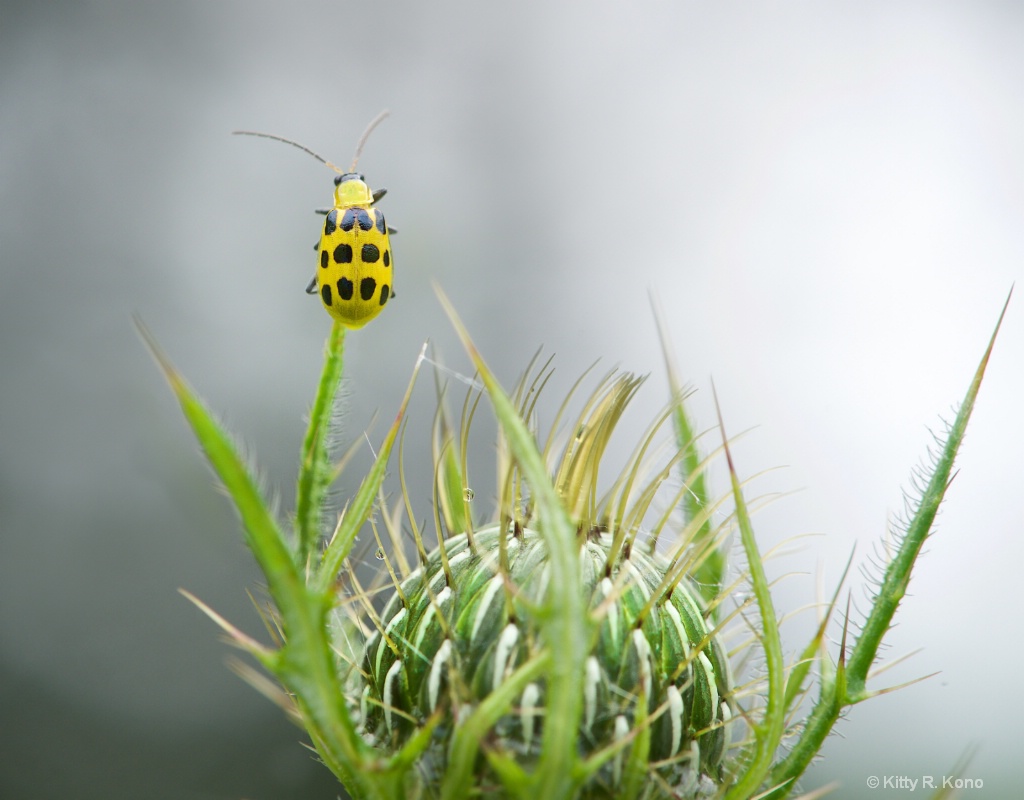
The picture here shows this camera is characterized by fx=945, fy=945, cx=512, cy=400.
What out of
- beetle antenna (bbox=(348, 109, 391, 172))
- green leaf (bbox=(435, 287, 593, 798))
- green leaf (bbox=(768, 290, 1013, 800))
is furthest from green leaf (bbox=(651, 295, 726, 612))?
beetle antenna (bbox=(348, 109, 391, 172))

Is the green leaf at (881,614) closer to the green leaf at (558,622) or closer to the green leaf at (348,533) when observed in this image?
the green leaf at (558,622)

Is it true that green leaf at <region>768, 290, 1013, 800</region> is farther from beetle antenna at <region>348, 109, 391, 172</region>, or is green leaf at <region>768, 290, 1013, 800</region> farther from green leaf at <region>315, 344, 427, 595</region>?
beetle antenna at <region>348, 109, 391, 172</region>

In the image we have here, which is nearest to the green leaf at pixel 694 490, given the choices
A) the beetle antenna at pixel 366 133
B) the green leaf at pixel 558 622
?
the green leaf at pixel 558 622

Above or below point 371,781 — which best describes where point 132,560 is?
above

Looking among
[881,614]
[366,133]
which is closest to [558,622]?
[881,614]

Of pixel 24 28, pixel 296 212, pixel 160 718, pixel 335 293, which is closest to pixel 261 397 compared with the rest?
pixel 296 212

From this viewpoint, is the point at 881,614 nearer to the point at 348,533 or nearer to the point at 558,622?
the point at 558,622

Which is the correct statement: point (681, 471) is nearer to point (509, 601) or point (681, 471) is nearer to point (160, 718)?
point (509, 601)

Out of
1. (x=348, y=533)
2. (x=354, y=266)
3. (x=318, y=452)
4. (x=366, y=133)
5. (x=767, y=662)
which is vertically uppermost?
(x=366, y=133)
